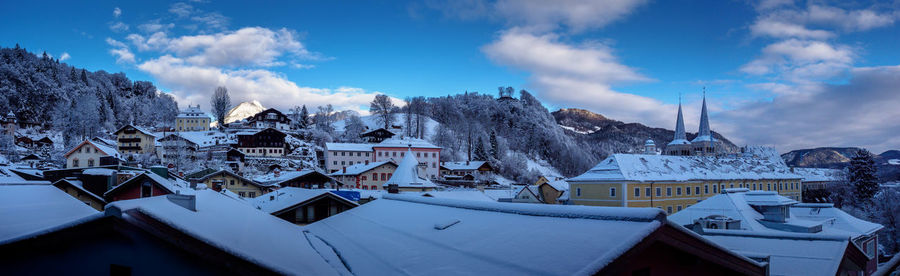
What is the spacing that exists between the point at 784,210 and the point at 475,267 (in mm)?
25827

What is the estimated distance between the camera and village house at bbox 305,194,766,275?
543 centimetres

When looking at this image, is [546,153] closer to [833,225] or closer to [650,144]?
[650,144]

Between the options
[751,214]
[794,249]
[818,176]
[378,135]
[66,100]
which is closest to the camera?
[794,249]

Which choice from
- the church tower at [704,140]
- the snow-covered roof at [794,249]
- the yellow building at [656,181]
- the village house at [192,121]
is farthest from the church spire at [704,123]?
the village house at [192,121]

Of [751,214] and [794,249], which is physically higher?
[794,249]

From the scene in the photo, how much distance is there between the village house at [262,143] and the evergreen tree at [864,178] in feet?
297

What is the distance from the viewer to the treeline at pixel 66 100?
100 metres

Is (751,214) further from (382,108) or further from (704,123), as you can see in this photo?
(382,108)

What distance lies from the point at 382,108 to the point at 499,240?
13919 cm

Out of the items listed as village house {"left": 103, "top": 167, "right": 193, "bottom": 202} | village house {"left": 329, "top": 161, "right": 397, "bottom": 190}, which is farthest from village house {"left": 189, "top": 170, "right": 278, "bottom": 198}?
village house {"left": 103, "top": 167, "right": 193, "bottom": 202}

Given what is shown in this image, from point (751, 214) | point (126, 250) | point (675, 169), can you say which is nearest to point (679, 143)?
point (675, 169)

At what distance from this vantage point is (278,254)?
227 inches

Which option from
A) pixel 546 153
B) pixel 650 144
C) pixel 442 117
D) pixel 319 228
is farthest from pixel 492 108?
pixel 319 228

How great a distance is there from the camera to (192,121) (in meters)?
111
